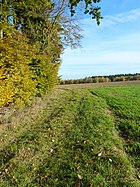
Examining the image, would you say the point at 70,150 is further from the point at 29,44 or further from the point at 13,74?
the point at 29,44

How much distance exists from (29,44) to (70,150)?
8.66 metres

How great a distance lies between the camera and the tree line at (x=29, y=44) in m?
8.25

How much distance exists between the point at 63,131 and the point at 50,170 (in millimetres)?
2425

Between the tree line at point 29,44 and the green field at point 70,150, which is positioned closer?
the green field at point 70,150

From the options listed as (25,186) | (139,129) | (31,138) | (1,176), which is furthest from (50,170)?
(139,129)

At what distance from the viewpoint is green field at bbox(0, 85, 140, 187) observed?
4.21 metres

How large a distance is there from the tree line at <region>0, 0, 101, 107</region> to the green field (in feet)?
4.18

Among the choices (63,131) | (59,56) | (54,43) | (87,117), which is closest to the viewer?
(63,131)

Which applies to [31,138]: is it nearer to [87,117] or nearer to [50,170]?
[50,170]

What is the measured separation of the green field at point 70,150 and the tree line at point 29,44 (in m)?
1.27

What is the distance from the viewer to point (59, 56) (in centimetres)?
2448

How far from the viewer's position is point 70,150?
17.7ft

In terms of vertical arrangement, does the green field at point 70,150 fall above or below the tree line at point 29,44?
below

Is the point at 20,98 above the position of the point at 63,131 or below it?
above
